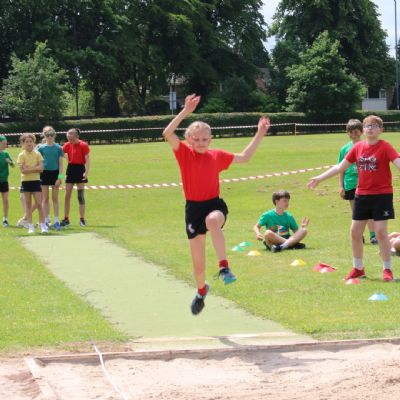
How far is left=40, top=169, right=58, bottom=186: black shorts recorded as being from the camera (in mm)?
18469

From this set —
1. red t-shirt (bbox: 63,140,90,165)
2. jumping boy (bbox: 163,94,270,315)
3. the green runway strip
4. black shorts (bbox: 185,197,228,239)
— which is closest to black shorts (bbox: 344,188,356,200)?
the green runway strip

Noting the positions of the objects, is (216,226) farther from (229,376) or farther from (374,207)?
(374,207)

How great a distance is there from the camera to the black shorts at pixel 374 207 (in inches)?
423

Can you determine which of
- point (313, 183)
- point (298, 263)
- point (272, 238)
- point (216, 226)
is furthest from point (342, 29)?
point (216, 226)

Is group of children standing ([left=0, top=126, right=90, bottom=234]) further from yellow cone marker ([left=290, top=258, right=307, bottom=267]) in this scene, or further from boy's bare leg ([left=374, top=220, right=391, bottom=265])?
boy's bare leg ([left=374, top=220, right=391, bottom=265])

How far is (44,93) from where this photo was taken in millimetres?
61781

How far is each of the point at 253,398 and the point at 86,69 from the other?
222 feet

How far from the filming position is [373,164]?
420 inches

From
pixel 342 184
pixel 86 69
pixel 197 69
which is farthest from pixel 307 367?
pixel 197 69

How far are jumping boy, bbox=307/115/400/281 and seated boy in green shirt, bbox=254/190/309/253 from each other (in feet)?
9.84

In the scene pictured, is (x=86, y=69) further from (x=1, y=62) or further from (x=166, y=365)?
(x=166, y=365)

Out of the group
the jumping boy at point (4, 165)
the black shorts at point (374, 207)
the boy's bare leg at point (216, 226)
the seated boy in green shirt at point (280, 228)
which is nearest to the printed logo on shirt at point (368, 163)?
the black shorts at point (374, 207)

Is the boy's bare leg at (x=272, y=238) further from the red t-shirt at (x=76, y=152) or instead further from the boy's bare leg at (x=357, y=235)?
the red t-shirt at (x=76, y=152)

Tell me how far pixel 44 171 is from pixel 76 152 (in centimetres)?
82
